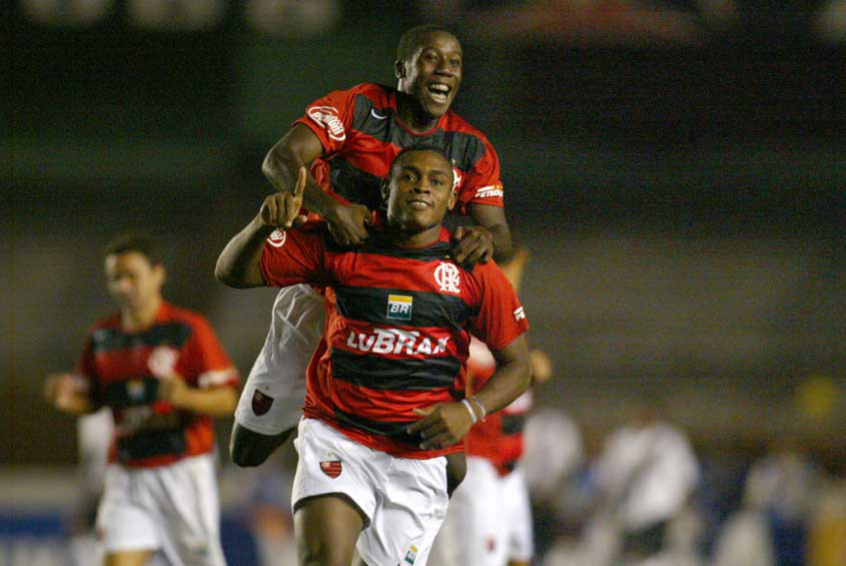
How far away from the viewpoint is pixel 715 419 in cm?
1569

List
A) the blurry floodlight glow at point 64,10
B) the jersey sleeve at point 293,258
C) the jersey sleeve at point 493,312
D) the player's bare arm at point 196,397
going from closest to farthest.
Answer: the jersey sleeve at point 293,258, the jersey sleeve at point 493,312, the player's bare arm at point 196,397, the blurry floodlight glow at point 64,10

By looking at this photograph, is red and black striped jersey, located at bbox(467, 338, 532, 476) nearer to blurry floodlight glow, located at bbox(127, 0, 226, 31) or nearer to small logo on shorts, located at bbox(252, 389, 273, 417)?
small logo on shorts, located at bbox(252, 389, 273, 417)

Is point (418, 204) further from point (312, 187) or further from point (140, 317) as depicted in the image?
point (140, 317)

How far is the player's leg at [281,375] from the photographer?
201 inches

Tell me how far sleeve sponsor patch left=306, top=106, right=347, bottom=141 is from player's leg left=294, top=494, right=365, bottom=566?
1.38 meters

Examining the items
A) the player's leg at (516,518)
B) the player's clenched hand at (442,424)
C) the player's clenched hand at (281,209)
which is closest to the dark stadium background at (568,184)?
the player's leg at (516,518)

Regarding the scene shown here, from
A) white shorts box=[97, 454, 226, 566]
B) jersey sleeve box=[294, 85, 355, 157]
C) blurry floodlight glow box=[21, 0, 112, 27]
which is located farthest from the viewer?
blurry floodlight glow box=[21, 0, 112, 27]

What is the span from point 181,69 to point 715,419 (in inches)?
368

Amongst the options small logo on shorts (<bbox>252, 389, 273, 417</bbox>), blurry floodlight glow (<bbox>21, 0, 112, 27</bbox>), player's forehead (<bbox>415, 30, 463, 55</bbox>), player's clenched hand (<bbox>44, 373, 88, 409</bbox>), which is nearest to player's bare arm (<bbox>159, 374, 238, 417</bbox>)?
player's clenched hand (<bbox>44, 373, 88, 409</bbox>)

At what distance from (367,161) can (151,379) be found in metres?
2.45

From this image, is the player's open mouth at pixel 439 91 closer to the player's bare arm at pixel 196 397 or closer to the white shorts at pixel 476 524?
the player's bare arm at pixel 196 397

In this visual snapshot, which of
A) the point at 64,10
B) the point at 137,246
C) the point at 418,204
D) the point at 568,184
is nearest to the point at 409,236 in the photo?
the point at 418,204

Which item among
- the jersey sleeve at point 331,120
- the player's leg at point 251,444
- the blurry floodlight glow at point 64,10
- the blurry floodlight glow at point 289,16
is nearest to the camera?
the jersey sleeve at point 331,120

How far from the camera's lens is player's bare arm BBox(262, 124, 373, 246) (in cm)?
445
